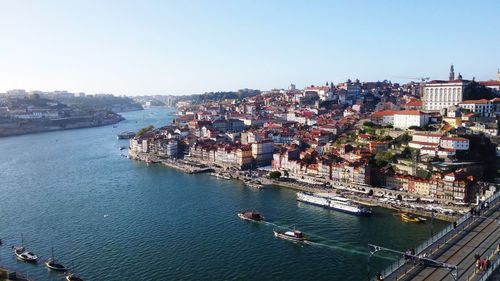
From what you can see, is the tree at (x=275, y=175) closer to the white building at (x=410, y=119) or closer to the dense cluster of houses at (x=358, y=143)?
the dense cluster of houses at (x=358, y=143)

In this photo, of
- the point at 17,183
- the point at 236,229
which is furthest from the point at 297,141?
the point at 17,183

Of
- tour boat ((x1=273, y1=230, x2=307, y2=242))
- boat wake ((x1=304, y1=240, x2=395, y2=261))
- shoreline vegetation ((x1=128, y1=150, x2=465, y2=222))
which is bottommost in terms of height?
boat wake ((x1=304, y1=240, x2=395, y2=261))

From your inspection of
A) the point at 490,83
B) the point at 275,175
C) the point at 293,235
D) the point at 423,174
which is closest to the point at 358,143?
the point at 275,175

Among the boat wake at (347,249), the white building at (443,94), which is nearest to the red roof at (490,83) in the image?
the white building at (443,94)

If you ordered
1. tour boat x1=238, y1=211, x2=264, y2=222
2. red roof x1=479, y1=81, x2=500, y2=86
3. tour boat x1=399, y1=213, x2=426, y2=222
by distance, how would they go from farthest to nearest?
red roof x1=479, y1=81, x2=500, y2=86 < tour boat x1=238, y1=211, x2=264, y2=222 < tour boat x1=399, y1=213, x2=426, y2=222

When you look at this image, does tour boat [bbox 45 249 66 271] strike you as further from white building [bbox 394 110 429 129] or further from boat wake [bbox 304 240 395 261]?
white building [bbox 394 110 429 129]

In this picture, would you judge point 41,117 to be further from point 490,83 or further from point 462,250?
point 462,250

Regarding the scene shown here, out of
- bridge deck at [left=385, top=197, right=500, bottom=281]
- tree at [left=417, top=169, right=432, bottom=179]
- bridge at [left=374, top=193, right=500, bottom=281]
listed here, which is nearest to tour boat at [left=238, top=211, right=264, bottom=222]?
bridge at [left=374, top=193, right=500, bottom=281]
